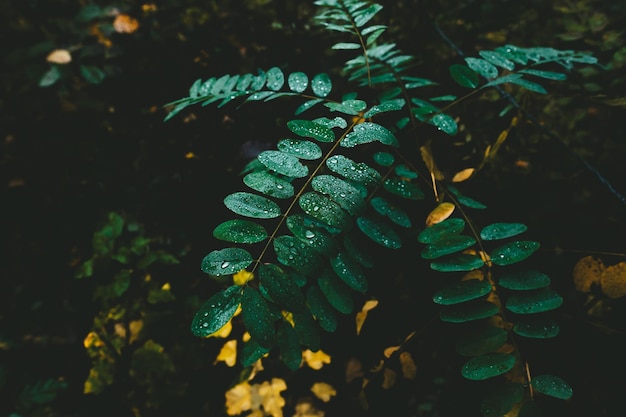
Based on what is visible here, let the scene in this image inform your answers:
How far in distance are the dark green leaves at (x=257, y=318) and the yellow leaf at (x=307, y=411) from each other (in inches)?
39.0

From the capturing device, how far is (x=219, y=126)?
6.17 feet

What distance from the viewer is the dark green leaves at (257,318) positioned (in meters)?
0.64

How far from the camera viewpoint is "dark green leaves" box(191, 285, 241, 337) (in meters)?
0.62

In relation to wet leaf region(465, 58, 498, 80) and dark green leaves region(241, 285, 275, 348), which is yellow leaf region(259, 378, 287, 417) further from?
wet leaf region(465, 58, 498, 80)

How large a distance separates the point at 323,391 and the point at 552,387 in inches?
37.8

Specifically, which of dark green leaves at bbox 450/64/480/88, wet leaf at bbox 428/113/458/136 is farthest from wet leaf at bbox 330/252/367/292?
dark green leaves at bbox 450/64/480/88

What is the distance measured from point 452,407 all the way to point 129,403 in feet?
4.34

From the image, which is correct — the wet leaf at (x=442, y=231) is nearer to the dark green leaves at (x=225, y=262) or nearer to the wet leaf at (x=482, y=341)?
the wet leaf at (x=482, y=341)

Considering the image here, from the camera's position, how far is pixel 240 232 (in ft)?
2.39

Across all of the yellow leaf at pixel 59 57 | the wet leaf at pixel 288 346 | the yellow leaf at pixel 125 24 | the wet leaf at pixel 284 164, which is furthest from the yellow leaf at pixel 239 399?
the yellow leaf at pixel 125 24

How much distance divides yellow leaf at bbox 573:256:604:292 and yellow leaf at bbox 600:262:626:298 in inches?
0.7

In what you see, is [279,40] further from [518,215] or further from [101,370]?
[101,370]

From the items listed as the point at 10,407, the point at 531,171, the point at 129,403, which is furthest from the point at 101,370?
the point at 531,171

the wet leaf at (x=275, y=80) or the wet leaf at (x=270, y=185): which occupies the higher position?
the wet leaf at (x=275, y=80)
